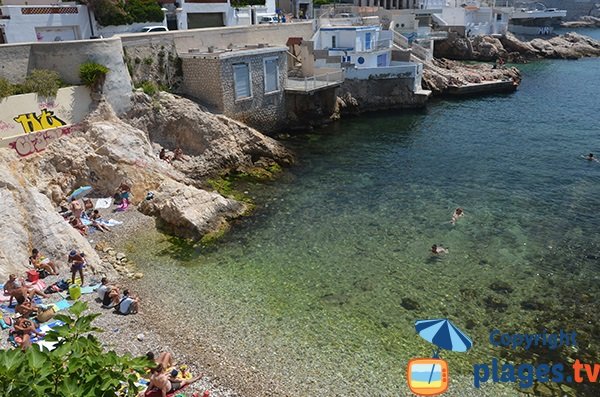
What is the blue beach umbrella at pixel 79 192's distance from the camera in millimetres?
22781

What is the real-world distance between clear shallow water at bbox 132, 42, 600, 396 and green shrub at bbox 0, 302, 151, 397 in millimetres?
8298

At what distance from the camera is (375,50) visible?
150ft

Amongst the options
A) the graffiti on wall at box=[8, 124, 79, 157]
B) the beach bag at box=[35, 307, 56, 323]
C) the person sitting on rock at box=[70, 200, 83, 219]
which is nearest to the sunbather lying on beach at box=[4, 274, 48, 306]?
the beach bag at box=[35, 307, 56, 323]

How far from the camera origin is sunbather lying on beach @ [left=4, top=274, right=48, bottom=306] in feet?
49.3

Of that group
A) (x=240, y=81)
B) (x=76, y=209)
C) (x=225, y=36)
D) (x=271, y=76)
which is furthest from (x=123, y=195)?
(x=225, y=36)

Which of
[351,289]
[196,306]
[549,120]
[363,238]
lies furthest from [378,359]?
[549,120]

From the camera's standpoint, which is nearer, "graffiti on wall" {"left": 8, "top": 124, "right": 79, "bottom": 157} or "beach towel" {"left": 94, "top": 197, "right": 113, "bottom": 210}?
"graffiti on wall" {"left": 8, "top": 124, "right": 79, "bottom": 157}

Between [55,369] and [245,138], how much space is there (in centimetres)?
2555

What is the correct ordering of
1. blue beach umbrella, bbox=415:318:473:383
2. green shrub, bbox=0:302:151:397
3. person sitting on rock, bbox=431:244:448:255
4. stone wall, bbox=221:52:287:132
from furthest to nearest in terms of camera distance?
stone wall, bbox=221:52:287:132 → person sitting on rock, bbox=431:244:448:255 → blue beach umbrella, bbox=415:318:473:383 → green shrub, bbox=0:302:151:397

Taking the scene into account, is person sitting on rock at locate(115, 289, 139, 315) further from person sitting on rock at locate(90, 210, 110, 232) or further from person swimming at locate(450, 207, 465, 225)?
person swimming at locate(450, 207, 465, 225)

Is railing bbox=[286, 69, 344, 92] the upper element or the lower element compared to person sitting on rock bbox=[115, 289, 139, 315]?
upper

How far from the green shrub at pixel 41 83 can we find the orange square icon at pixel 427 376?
20652 mm

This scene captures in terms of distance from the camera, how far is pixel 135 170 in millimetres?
24406

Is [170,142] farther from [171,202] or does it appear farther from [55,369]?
[55,369]
